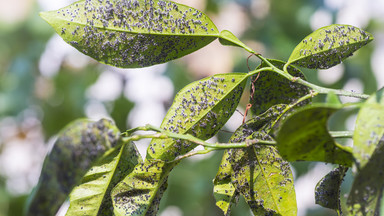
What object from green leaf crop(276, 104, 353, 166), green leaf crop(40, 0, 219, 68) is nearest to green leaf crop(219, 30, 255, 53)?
green leaf crop(40, 0, 219, 68)

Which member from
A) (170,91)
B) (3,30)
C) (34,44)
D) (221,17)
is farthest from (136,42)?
(3,30)

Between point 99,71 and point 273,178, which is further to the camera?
point 99,71

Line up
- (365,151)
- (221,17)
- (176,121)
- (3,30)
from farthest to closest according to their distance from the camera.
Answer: (3,30) < (221,17) < (176,121) < (365,151)

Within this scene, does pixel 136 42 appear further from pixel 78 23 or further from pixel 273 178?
pixel 273 178

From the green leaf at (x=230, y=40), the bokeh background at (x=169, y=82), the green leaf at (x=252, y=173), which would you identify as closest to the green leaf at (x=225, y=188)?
the green leaf at (x=252, y=173)

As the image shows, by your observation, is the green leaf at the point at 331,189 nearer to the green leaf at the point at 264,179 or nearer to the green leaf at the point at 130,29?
the green leaf at the point at 264,179

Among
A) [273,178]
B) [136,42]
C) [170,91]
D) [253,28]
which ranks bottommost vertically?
[170,91]
